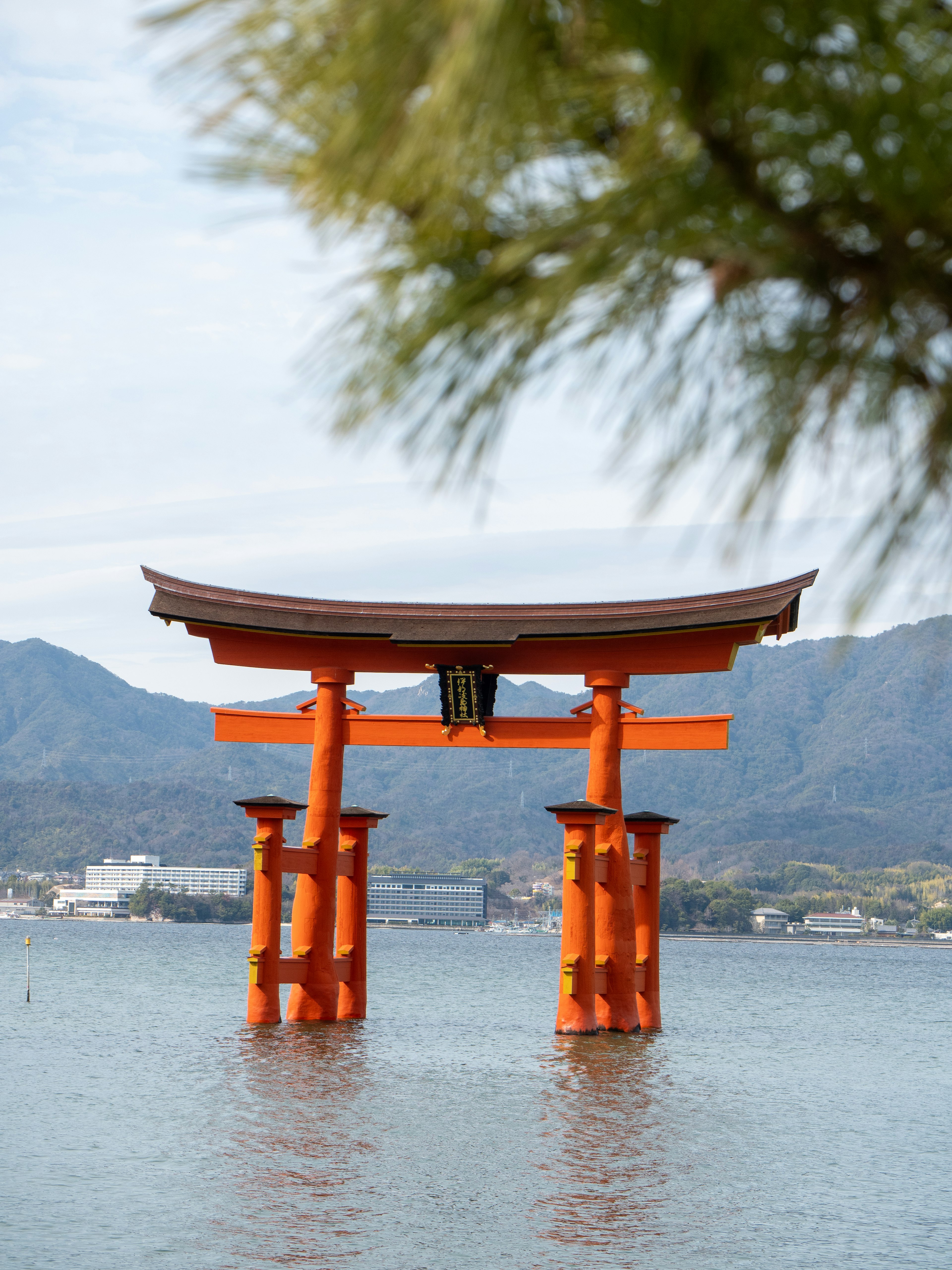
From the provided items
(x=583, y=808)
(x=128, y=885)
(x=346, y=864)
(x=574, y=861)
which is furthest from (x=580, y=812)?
(x=128, y=885)

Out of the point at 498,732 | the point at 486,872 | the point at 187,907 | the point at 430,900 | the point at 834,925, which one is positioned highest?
the point at 498,732

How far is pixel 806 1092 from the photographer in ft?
36.9

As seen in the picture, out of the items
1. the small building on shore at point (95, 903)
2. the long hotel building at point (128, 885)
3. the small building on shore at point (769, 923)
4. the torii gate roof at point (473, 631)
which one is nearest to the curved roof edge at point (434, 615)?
the torii gate roof at point (473, 631)

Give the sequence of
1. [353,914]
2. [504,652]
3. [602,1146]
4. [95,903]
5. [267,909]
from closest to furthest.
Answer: [602,1146] → [267,909] → [504,652] → [353,914] → [95,903]

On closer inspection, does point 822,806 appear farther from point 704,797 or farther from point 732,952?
point 732,952

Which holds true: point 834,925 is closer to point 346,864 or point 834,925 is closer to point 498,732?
point 346,864

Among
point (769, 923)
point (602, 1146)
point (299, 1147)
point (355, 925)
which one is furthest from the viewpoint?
point (769, 923)

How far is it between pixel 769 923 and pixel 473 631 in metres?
73.3

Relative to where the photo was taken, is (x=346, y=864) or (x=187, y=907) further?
(x=187, y=907)

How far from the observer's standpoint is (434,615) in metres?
12.1

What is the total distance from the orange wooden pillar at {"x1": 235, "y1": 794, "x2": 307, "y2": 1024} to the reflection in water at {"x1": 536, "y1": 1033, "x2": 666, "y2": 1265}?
2.73m

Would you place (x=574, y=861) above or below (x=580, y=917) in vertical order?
above

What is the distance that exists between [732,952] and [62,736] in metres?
133

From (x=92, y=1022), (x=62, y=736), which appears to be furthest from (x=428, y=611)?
(x=62, y=736)
